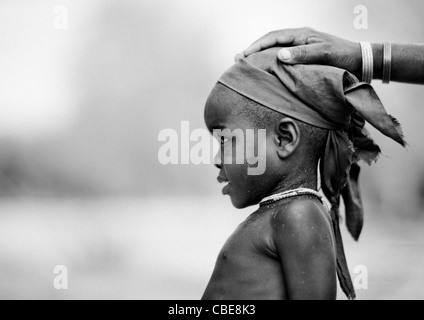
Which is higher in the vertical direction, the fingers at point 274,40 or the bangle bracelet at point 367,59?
the fingers at point 274,40

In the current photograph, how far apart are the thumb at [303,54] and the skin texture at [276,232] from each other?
0.16 m

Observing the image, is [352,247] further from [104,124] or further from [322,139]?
[322,139]

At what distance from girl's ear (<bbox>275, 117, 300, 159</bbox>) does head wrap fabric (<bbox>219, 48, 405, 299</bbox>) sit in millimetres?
23

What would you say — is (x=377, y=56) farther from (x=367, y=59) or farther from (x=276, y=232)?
(x=276, y=232)

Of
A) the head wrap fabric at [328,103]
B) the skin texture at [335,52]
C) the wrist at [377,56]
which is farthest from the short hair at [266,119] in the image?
the wrist at [377,56]

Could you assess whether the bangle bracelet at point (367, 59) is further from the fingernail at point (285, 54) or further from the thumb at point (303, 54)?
the fingernail at point (285, 54)

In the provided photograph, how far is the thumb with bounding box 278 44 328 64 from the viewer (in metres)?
1.65

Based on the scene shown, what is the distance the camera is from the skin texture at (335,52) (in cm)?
168

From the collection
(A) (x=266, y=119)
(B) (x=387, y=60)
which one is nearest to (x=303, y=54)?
(A) (x=266, y=119)

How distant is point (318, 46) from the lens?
66.6 inches

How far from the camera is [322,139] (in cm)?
171

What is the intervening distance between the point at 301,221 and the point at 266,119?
0.31 meters

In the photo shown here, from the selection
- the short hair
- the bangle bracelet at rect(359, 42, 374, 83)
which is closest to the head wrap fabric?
the short hair

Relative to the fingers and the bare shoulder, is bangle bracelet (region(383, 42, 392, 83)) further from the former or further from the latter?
the bare shoulder
